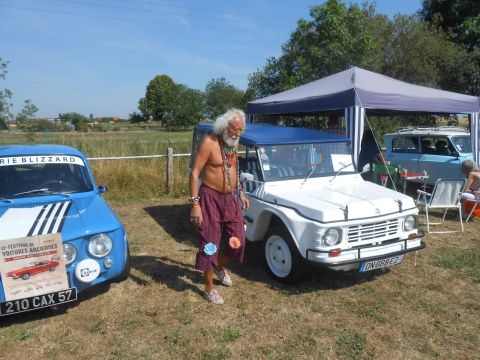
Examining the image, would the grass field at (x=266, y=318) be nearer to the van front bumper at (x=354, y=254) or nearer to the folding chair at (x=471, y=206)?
the van front bumper at (x=354, y=254)

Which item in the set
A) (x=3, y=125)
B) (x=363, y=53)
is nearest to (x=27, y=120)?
(x=3, y=125)

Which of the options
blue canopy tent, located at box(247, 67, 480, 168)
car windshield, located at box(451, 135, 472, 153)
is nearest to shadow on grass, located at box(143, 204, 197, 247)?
blue canopy tent, located at box(247, 67, 480, 168)

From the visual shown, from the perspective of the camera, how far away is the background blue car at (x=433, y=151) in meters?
9.30

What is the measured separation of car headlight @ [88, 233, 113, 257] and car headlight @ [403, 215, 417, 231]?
10.1 ft

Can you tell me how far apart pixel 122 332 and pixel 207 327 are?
748 mm

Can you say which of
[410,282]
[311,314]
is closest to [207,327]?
[311,314]

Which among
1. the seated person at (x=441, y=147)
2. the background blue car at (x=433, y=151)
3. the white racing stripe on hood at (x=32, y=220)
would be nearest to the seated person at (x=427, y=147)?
the background blue car at (x=433, y=151)

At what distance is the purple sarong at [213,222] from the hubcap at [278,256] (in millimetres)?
569

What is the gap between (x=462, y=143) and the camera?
374 inches

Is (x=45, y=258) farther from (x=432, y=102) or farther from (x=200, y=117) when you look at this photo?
(x=200, y=117)

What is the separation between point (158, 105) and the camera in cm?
7506

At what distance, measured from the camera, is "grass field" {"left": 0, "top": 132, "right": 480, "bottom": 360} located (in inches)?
125

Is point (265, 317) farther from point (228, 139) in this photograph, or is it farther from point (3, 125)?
point (3, 125)

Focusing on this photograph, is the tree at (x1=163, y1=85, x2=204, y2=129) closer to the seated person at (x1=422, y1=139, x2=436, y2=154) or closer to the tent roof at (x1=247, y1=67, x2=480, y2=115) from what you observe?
the seated person at (x1=422, y1=139, x2=436, y2=154)
